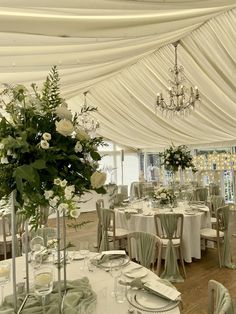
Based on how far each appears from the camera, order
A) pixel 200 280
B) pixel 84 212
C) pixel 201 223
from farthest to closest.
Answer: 1. pixel 84 212
2. pixel 201 223
3. pixel 200 280

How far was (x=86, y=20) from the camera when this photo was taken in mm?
2502

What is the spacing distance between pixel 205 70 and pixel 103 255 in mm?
4468

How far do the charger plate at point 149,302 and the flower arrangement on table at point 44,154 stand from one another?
0.78 meters

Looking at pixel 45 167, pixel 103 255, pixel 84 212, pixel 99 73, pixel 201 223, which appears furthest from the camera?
pixel 84 212

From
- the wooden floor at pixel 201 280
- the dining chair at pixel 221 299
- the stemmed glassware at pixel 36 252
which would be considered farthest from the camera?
the wooden floor at pixel 201 280

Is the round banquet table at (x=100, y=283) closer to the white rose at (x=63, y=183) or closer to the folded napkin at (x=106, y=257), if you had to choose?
the folded napkin at (x=106, y=257)

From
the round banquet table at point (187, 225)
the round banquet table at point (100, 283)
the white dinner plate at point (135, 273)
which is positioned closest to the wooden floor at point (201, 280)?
the round banquet table at point (187, 225)

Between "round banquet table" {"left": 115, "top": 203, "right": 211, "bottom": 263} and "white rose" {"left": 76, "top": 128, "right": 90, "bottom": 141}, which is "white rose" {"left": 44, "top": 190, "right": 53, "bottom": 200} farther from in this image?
"round banquet table" {"left": 115, "top": 203, "right": 211, "bottom": 263}

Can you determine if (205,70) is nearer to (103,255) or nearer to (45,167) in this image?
(103,255)

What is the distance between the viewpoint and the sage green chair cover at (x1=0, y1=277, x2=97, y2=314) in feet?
6.04

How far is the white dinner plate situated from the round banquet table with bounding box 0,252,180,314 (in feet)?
0.12

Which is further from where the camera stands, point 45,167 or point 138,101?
point 138,101

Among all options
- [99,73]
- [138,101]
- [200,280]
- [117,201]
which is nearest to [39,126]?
[99,73]

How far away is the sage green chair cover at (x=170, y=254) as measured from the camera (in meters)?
4.64
